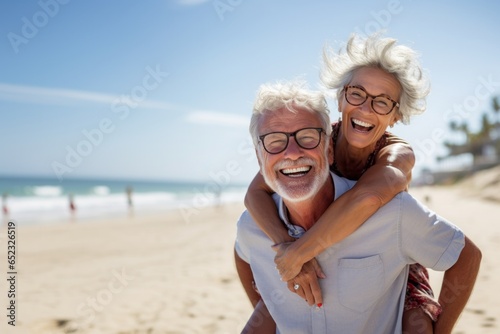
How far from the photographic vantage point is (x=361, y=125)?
2.73 m

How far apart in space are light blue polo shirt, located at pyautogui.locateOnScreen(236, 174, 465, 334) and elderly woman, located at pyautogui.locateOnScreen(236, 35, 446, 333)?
8cm

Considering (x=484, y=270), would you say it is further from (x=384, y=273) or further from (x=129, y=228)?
(x=129, y=228)

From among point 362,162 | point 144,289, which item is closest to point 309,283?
point 362,162

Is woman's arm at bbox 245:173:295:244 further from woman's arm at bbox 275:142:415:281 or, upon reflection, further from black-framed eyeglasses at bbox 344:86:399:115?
black-framed eyeglasses at bbox 344:86:399:115

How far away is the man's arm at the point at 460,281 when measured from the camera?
6.57 ft

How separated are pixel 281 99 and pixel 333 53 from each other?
82 centimetres

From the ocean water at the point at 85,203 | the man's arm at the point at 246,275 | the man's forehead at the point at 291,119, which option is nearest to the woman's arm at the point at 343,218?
the man's forehead at the point at 291,119

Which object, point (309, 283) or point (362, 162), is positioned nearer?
point (309, 283)

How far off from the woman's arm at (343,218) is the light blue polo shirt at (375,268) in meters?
0.07

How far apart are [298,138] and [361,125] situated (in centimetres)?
69

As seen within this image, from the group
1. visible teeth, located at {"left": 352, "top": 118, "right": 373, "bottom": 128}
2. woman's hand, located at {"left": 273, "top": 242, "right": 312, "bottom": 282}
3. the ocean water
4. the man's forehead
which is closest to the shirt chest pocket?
woman's hand, located at {"left": 273, "top": 242, "right": 312, "bottom": 282}

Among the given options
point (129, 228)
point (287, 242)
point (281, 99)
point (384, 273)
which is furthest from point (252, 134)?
point (129, 228)

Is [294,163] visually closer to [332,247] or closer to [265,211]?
[265,211]

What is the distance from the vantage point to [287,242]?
218cm
